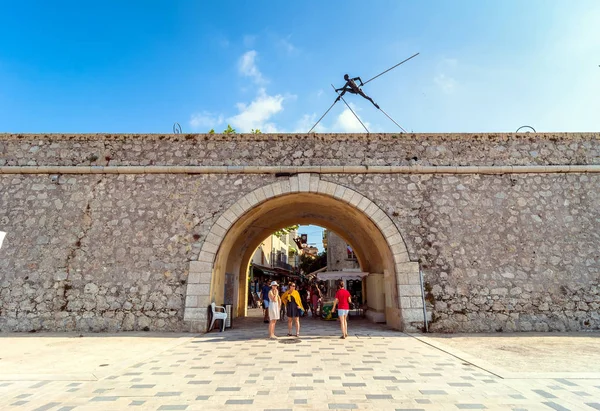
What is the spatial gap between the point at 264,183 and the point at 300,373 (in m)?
5.39

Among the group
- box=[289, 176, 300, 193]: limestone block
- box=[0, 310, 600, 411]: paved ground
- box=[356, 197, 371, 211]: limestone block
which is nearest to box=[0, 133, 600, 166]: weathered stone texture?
box=[289, 176, 300, 193]: limestone block

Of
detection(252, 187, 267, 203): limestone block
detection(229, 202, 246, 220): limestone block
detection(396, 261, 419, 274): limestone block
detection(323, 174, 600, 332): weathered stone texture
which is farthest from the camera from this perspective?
detection(252, 187, 267, 203): limestone block

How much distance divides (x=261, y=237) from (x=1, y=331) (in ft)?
26.1

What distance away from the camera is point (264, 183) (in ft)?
30.1

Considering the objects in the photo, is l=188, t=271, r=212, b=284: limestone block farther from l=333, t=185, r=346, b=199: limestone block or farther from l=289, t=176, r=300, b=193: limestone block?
l=333, t=185, r=346, b=199: limestone block

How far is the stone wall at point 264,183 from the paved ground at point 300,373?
1.06m

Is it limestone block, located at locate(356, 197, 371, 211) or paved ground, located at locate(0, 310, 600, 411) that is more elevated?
limestone block, located at locate(356, 197, 371, 211)

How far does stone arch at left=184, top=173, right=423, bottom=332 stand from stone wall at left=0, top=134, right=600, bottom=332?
0.25m

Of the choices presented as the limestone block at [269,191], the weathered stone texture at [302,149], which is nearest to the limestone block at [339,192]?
the weathered stone texture at [302,149]

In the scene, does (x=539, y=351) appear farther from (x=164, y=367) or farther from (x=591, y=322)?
(x=164, y=367)

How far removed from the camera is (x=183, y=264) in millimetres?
8664

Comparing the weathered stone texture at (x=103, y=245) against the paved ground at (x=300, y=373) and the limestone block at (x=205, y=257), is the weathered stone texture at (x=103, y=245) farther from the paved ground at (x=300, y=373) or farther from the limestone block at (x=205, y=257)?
the paved ground at (x=300, y=373)

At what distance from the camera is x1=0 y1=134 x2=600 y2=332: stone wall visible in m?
8.38

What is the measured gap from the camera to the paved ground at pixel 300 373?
3619 mm
